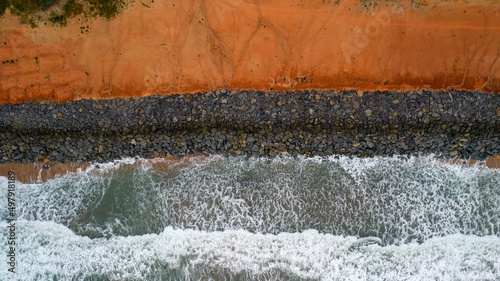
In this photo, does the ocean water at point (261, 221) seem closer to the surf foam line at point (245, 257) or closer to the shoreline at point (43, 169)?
the surf foam line at point (245, 257)

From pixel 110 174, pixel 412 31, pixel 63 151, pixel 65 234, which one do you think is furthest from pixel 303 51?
pixel 65 234

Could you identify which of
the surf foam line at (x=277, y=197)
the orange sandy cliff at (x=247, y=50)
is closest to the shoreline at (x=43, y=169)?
the surf foam line at (x=277, y=197)

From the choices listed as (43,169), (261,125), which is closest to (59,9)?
(43,169)

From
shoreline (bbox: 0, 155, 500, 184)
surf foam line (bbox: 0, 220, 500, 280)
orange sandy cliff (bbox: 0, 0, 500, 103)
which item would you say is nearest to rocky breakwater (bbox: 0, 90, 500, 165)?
Answer: shoreline (bbox: 0, 155, 500, 184)

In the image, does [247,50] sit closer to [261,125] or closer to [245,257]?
[261,125]

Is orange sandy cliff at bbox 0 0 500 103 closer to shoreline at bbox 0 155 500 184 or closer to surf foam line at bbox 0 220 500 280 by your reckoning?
shoreline at bbox 0 155 500 184

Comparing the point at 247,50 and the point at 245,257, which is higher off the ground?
the point at 247,50
